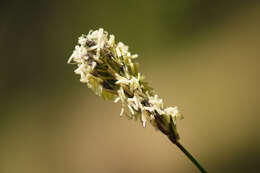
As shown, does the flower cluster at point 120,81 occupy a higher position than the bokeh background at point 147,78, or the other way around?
the bokeh background at point 147,78

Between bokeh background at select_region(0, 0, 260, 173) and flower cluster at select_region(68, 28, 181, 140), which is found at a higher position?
bokeh background at select_region(0, 0, 260, 173)

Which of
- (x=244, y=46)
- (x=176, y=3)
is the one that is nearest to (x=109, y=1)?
(x=176, y=3)

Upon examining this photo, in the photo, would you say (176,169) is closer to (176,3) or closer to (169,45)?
(169,45)

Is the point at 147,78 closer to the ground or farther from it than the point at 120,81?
farther from it

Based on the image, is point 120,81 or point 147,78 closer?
point 120,81

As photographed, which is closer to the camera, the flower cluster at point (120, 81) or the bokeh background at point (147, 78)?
the flower cluster at point (120, 81)
